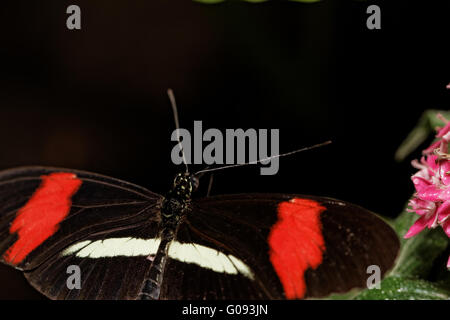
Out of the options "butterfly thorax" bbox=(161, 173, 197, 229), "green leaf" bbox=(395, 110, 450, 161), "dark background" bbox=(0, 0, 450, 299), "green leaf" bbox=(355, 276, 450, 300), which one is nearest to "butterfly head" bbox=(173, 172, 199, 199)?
"butterfly thorax" bbox=(161, 173, 197, 229)

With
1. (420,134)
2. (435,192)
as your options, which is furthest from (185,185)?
(420,134)

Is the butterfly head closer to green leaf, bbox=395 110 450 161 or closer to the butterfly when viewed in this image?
the butterfly

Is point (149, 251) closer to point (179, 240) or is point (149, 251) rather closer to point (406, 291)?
point (179, 240)

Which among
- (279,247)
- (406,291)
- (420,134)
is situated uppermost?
(420,134)

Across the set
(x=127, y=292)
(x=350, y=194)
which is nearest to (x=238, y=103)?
(x=350, y=194)

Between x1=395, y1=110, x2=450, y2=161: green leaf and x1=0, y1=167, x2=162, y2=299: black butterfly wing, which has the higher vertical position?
x1=395, y1=110, x2=450, y2=161: green leaf

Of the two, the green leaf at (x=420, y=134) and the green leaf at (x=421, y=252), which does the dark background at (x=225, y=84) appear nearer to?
the green leaf at (x=420, y=134)

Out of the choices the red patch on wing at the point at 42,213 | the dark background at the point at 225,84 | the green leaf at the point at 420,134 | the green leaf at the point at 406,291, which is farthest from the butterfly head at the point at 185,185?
Answer: the dark background at the point at 225,84
